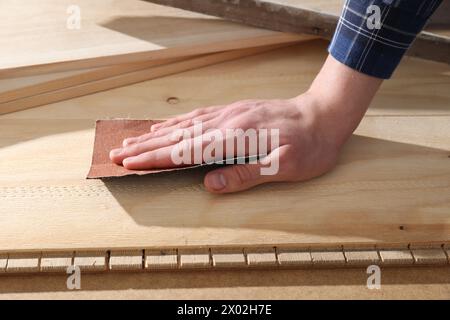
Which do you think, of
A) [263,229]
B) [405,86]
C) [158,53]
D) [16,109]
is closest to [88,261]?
[263,229]

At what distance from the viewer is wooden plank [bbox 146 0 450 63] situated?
1464 millimetres

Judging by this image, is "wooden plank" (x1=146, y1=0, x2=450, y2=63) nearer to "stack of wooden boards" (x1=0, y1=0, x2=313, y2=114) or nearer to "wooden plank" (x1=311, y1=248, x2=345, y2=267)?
"stack of wooden boards" (x1=0, y1=0, x2=313, y2=114)

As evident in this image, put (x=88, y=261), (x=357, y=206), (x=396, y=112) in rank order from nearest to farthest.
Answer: (x=88, y=261) → (x=357, y=206) → (x=396, y=112)

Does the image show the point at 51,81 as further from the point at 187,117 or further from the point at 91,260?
the point at 91,260

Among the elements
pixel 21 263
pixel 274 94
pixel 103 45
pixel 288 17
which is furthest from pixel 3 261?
pixel 288 17

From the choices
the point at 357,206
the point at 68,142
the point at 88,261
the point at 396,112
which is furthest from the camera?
the point at 396,112

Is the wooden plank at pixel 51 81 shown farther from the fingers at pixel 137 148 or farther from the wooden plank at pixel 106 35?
the fingers at pixel 137 148

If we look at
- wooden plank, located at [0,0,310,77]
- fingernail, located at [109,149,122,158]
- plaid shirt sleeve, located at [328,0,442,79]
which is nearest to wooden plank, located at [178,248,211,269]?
fingernail, located at [109,149,122,158]

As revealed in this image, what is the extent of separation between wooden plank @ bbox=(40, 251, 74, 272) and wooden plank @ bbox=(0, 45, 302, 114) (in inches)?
18.3

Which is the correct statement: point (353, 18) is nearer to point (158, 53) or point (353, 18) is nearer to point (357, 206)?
point (357, 206)

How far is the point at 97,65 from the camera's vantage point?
1.38 m

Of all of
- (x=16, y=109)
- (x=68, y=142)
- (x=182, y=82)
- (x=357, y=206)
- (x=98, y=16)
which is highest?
(x=98, y=16)

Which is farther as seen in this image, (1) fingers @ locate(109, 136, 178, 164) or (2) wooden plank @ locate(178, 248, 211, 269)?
(1) fingers @ locate(109, 136, 178, 164)

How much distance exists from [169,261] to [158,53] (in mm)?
618
